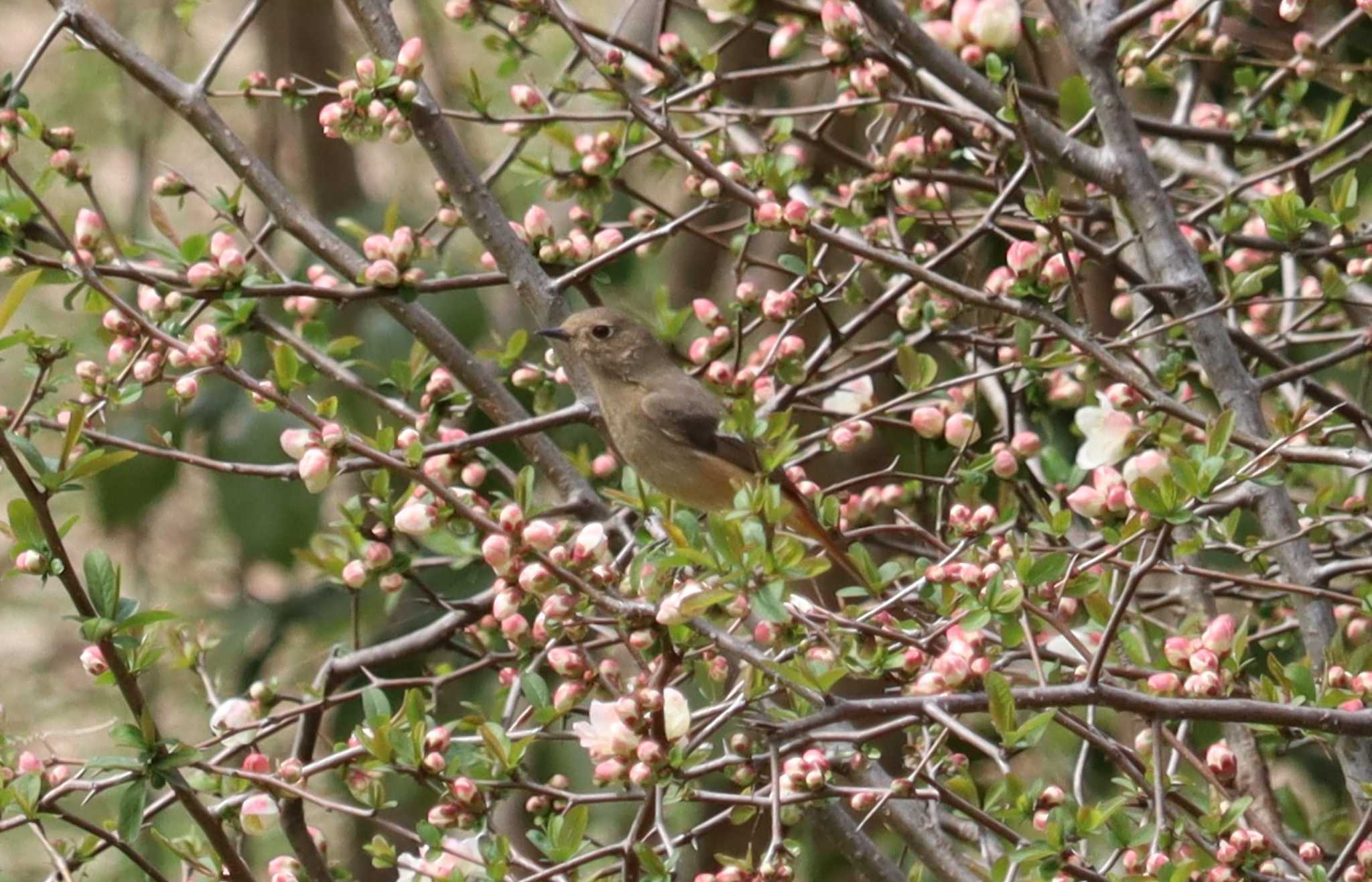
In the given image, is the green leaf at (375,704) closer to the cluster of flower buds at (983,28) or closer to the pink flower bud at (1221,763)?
the pink flower bud at (1221,763)

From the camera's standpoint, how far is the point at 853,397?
3229mm

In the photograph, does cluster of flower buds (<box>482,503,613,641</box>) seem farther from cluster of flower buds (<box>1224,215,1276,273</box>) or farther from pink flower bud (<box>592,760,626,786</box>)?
cluster of flower buds (<box>1224,215,1276,273</box>)

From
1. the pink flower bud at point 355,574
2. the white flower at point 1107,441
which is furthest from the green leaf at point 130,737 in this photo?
the white flower at point 1107,441

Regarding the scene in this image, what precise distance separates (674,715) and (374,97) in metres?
1.27

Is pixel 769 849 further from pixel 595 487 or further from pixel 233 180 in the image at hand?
pixel 233 180

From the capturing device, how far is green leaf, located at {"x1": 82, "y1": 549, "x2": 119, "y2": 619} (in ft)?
6.02

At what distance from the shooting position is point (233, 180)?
697 cm

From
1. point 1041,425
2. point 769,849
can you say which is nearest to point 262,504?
point 1041,425

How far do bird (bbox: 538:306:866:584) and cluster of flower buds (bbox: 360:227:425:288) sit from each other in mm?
666

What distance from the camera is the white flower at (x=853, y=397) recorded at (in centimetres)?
316

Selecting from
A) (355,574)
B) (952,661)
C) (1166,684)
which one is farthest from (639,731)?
(355,574)

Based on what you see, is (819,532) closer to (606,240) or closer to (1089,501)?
(606,240)

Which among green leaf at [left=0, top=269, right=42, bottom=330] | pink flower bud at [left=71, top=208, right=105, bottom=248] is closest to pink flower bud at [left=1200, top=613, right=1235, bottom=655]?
green leaf at [left=0, top=269, right=42, bottom=330]

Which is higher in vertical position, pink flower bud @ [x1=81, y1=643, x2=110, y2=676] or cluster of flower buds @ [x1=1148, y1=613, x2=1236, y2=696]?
pink flower bud @ [x1=81, y1=643, x2=110, y2=676]
